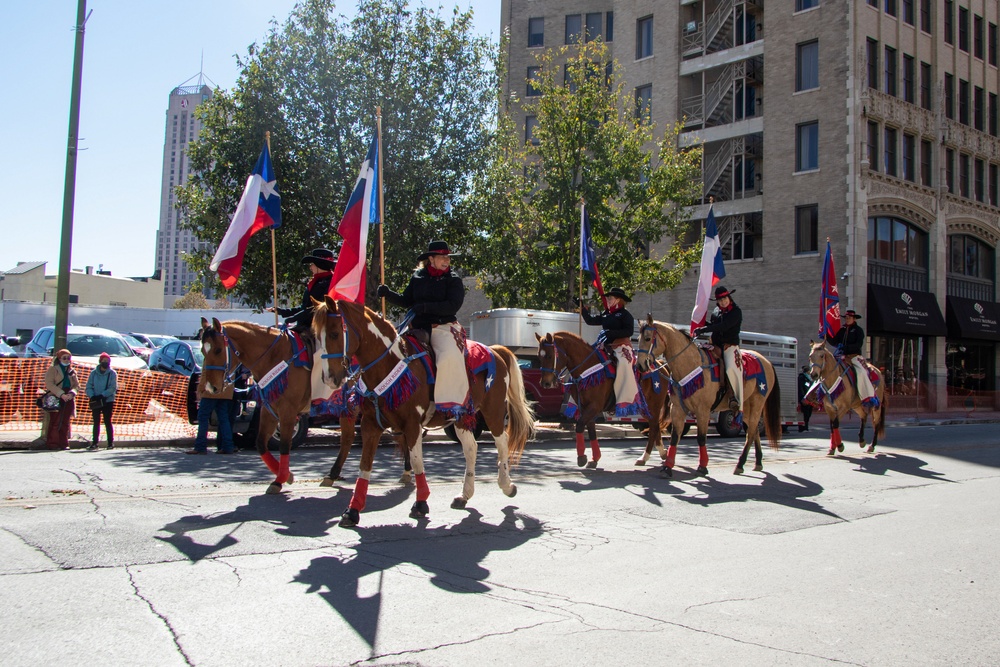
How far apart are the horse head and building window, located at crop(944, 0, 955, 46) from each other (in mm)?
39848

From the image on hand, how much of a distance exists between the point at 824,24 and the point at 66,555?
35.5 metres

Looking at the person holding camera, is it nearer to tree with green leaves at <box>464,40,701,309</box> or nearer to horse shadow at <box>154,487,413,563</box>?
horse shadow at <box>154,487,413,563</box>

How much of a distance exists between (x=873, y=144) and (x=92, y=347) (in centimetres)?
3043

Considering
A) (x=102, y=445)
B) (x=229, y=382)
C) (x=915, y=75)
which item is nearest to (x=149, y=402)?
(x=102, y=445)

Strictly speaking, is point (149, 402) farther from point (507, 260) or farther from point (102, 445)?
point (507, 260)

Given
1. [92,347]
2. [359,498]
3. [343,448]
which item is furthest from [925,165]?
[359,498]

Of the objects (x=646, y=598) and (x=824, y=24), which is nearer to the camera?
(x=646, y=598)

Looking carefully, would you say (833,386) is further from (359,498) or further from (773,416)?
(359,498)

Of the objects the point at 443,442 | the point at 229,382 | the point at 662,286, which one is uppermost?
the point at 662,286

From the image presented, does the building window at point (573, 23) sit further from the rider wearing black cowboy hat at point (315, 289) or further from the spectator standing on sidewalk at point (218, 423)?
the rider wearing black cowboy hat at point (315, 289)

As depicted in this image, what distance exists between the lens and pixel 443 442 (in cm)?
1809

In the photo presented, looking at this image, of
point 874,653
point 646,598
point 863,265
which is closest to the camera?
point 874,653

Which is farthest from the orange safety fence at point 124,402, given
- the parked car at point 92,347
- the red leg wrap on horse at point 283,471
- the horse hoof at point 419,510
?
the horse hoof at point 419,510

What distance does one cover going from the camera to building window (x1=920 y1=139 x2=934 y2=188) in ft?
121
